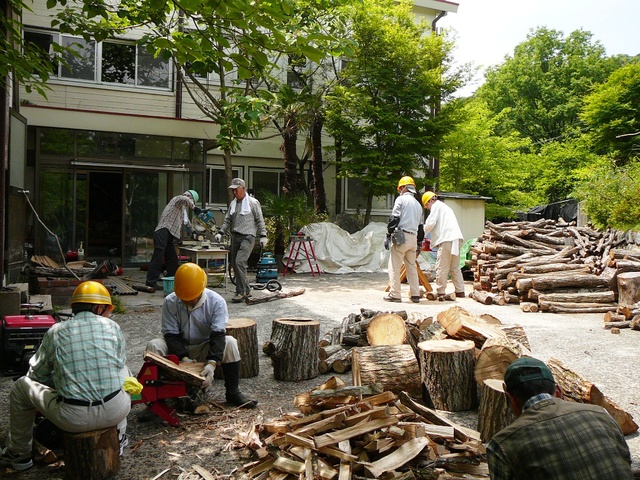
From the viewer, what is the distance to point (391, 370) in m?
5.46

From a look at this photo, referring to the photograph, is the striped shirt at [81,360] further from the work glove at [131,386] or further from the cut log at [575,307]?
the cut log at [575,307]

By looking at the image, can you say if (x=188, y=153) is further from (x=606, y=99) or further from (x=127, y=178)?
(x=606, y=99)

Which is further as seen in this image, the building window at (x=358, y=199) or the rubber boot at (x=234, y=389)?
the building window at (x=358, y=199)

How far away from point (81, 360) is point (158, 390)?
107 centimetres

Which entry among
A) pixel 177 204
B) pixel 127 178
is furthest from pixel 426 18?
pixel 177 204

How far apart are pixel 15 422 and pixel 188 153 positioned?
1366 centimetres

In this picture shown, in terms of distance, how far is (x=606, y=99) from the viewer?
1065 inches

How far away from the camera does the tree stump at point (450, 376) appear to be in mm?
5461

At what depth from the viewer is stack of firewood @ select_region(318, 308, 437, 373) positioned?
255 inches

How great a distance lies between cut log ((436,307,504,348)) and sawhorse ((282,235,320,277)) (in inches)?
388

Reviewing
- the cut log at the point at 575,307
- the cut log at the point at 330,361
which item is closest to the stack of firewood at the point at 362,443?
the cut log at the point at 330,361

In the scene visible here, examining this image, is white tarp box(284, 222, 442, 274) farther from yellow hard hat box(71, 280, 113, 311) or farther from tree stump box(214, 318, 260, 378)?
yellow hard hat box(71, 280, 113, 311)

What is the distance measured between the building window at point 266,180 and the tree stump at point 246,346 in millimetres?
14554

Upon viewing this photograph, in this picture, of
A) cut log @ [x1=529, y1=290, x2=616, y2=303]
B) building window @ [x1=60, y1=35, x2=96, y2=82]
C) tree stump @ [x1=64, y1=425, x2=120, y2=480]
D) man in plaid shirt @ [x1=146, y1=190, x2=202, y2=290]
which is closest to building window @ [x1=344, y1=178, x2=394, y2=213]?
building window @ [x1=60, y1=35, x2=96, y2=82]
